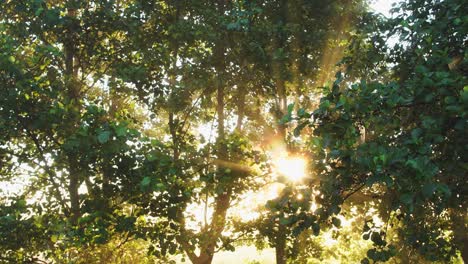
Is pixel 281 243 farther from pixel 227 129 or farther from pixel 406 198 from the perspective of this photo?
pixel 406 198

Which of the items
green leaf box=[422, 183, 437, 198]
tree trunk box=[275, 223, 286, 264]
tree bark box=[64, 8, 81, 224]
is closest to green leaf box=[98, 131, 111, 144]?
tree bark box=[64, 8, 81, 224]

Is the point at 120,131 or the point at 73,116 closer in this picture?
the point at 120,131

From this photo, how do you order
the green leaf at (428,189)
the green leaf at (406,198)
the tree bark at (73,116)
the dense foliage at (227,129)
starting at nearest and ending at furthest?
the green leaf at (428,189) < the green leaf at (406,198) < the dense foliage at (227,129) < the tree bark at (73,116)

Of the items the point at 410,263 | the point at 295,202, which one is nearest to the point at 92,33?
the point at 295,202

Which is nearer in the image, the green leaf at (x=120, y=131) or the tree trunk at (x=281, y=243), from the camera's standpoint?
the green leaf at (x=120, y=131)

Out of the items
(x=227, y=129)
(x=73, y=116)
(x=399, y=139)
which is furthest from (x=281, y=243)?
(x=399, y=139)

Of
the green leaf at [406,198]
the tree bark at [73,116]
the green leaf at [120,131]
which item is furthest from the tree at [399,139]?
the tree bark at [73,116]

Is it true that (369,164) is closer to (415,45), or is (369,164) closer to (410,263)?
(415,45)

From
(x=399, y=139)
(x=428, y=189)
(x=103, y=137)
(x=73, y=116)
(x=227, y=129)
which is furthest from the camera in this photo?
(x=227, y=129)

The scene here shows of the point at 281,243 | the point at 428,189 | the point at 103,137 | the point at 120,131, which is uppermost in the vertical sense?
the point at 120,131

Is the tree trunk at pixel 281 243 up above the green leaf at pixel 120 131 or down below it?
below

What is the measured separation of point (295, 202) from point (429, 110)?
Result: 245 centimetres

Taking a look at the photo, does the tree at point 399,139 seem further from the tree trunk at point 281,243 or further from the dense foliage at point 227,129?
the tree trunk at point 281,243

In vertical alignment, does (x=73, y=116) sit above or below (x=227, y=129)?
below
